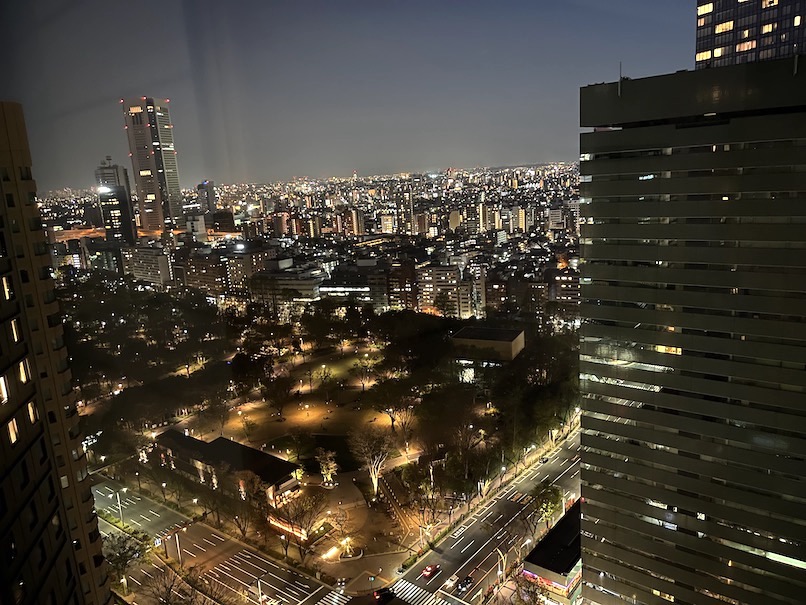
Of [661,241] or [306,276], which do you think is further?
[306,276]

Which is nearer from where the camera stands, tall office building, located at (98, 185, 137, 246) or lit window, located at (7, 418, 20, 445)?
lit window, located at (7, 418, 20, 445)

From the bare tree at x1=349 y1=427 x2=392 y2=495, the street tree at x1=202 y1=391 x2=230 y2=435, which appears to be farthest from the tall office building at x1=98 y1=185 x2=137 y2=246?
the bare tree at x1=349 y1=427 x2=392 y2=495

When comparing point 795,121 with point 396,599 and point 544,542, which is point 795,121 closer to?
point 544,542

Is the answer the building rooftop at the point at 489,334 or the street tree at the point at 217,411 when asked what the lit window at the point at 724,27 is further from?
the street tree at the point at 217,411

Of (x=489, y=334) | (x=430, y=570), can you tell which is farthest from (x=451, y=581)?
(x=489, y=334)

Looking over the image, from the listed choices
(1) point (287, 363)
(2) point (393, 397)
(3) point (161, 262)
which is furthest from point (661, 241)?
(3) point (161, 262)

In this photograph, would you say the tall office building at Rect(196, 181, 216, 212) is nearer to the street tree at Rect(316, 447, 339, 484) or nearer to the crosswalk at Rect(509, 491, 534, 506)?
the street tree at Rect(316, 447, 339, 484)

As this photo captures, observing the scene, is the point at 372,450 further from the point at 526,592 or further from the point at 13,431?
A: the point at 13,431
